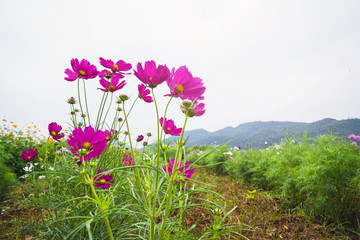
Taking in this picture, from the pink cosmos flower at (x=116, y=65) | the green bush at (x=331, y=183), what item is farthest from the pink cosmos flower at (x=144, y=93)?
the green bush at (x=331, y=183)

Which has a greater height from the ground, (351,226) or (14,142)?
(14,142)

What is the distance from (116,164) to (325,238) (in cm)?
168

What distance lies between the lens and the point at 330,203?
5.72 ft

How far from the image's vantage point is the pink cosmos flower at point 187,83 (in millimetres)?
709

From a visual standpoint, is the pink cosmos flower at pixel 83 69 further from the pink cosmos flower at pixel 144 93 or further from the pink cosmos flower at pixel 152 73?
the pink cosmos flower at pixel 152 73

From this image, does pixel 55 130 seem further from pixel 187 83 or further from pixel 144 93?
pixel 187 83

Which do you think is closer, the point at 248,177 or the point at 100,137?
the point at 100,137

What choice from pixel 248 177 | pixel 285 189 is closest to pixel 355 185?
pixel 285 189

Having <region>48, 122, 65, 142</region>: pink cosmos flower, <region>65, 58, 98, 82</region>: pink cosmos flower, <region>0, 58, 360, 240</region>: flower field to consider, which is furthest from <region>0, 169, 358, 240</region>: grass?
<region>65, 58, 98, 82</region>: pink cosmos flower

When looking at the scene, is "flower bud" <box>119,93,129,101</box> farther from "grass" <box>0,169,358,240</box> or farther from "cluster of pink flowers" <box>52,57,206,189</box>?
"grass" <box>0,169,358,240</box>

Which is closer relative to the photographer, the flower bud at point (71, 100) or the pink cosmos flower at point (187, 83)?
the pink cosmos flower at point (187, 83)

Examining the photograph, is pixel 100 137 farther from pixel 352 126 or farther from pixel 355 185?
pixel 352 126

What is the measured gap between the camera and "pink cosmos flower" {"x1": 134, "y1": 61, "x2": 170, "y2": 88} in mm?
664

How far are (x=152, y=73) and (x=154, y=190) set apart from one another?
405mm
